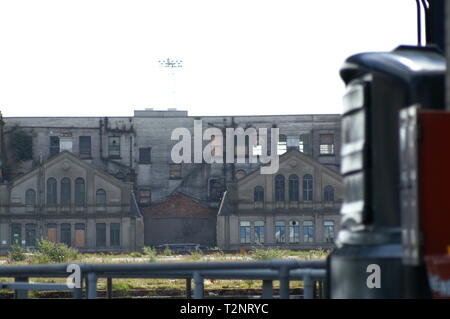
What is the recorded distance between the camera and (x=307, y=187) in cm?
8206

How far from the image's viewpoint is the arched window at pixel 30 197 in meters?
80.8

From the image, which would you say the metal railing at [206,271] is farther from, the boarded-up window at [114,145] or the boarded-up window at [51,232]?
the boarded-up window at [114,145]

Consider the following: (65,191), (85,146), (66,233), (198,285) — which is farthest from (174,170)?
(198,285)

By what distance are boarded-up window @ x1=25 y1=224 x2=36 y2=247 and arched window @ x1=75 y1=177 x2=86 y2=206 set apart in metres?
3.76

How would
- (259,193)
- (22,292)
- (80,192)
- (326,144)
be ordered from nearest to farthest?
1. (22,292)
2. (80,192)
3. (259,193)
4. (326,144)

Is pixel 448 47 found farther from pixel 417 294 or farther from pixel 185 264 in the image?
pixel 185 264

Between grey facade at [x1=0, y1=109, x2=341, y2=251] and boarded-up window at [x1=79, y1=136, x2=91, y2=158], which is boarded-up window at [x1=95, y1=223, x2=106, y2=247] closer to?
grey facade at [x1=0, y1=109, x2=341, y2=251]

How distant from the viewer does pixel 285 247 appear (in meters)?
80.9

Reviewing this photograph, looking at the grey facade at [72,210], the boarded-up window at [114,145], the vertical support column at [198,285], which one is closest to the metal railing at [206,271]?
the vertical support column at [198,285]

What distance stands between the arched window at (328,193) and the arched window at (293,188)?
212 cm

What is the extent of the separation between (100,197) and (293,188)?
48.0 ft

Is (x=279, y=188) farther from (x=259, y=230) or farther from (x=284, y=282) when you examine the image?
(x=284, y=282)

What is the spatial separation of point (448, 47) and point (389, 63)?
0.70 meters

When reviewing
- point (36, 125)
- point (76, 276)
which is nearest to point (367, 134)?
point (76, 276)
